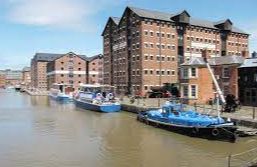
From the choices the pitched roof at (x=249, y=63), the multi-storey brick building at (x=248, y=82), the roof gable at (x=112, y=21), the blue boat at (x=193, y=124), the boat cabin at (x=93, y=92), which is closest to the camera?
the blue boat at (x=193, y=124)

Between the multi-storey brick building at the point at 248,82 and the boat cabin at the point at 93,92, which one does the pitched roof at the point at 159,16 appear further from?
the multi-storey brick building at the point at 248,82

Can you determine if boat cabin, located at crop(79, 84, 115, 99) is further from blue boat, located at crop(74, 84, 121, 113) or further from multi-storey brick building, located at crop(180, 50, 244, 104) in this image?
multi-storey brick building, located at crop(180, 50, 244, 104)

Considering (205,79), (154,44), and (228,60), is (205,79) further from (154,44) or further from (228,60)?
(154,44)

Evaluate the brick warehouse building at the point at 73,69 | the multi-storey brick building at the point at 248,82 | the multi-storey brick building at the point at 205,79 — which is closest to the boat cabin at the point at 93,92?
the multi-storey brick building at the point at 205,79

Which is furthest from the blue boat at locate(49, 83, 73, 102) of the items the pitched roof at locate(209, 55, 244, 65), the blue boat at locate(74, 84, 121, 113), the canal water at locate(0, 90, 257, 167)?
the canal water at locate(0, 90, 257, 167)

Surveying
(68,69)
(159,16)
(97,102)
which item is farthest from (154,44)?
(68,69)

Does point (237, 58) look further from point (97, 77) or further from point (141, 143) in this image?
point (97, 77)

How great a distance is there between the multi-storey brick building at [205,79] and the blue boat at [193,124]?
44.3 ft

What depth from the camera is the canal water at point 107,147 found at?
95.0 feet

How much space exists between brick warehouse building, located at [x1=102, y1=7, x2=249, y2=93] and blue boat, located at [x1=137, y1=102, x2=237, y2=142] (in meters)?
44.2

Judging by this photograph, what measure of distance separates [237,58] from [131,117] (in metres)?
18.0

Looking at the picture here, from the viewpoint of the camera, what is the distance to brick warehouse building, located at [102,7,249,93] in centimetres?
9112

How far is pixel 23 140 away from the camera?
38625mm

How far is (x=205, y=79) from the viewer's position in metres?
61.2
